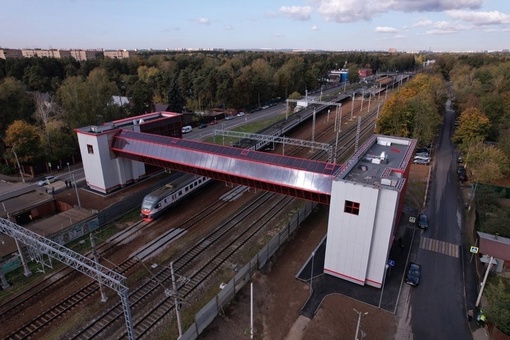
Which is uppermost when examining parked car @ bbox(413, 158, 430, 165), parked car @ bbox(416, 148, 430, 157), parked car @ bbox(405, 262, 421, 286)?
parked car @ bbox(416, 148, 430, 157)

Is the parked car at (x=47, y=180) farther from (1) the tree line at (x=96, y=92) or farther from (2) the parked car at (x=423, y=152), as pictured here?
(2) the parked car at (x=423, y=152)

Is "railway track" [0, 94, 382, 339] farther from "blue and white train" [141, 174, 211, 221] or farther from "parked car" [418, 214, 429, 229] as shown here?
"parked car" [418, 214, 429, 229]

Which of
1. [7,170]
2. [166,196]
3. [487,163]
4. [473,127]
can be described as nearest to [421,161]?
[473,127]

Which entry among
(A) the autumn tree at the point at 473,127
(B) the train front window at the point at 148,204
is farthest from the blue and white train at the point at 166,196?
(A) the autumn tree at the point at 473,127

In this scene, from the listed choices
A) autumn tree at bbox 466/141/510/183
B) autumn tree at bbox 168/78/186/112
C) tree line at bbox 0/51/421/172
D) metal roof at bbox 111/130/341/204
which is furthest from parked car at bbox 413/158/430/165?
autumn tree at bbox 168/78/186/112

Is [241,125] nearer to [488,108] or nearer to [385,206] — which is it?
[488,108]
